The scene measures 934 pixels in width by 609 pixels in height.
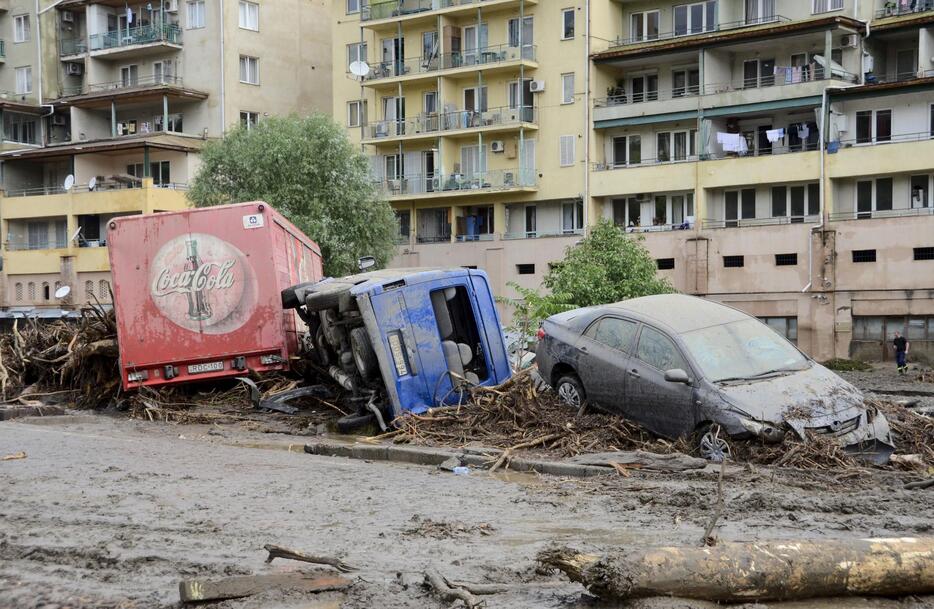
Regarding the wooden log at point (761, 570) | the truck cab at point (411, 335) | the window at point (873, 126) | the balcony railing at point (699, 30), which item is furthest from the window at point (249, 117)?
the wooden log at point (761, 570)

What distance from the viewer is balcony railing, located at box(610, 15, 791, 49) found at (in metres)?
47.8

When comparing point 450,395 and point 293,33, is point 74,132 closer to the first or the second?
point 293,33

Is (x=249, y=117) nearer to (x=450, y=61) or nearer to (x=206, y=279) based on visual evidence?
(x=450, y=61)

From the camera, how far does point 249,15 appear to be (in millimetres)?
63312

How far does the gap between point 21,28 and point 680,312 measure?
6646 cm

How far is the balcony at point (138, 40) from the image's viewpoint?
209 ft

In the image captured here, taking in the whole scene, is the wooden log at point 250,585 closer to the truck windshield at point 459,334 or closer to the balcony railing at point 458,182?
the truck windshield at point 459,334

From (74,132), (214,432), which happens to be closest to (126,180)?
(74,132)

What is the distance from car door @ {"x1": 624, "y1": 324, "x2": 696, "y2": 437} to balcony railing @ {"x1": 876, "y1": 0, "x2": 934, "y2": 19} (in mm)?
36332

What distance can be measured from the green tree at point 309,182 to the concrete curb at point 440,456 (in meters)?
32.6

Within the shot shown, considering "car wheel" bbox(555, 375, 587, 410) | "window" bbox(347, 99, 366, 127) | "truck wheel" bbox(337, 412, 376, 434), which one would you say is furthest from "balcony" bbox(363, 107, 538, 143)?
"car wheel" bbox(555, 375, 587, 410)

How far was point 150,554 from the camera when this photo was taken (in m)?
7.70

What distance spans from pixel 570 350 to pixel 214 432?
562 cm

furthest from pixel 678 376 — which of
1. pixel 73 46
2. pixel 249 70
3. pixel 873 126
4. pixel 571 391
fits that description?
pixel 73 46
